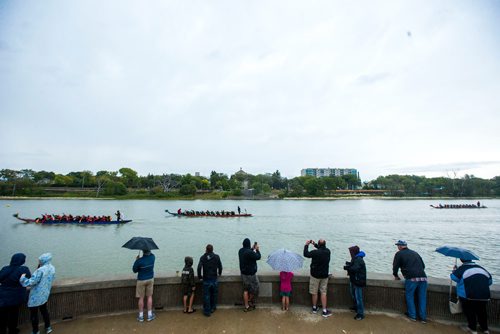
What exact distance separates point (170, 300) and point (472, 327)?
686cm

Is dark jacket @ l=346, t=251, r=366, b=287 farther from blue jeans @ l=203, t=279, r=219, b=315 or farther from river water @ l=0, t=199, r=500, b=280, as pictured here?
river water @ l=0, t=199, r=500, b=280

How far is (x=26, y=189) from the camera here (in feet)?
426

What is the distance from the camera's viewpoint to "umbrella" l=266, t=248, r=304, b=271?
6.68 metres

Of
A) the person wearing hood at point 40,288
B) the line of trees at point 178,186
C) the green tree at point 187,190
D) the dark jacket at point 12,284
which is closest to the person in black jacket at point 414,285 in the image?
the person wearing hood at point 40,288

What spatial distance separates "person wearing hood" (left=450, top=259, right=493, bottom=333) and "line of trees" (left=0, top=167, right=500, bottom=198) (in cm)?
12708

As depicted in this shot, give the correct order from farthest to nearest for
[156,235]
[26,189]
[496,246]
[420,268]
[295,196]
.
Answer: [295,196], [26,189], [156,235], [496,246], [420,268]

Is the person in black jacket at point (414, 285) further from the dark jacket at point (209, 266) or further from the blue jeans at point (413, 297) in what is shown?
the dark jacket at point (209, 266)

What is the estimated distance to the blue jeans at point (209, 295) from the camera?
670 cm

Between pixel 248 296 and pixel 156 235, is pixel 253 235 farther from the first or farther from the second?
pixel 248 296

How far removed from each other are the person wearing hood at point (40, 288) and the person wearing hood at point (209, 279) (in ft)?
10.3

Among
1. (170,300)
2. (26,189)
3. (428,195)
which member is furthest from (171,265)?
(428,195)

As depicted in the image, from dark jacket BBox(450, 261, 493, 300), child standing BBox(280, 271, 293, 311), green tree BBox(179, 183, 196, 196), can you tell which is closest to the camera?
dark jacket BBox(450, 261, 493, 300)

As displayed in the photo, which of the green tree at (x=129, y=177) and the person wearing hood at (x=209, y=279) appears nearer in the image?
the person wearing hood at (x=209, y=279)

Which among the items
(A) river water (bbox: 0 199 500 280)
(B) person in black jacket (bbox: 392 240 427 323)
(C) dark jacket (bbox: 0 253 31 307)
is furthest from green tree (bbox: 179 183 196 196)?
(B) person in black jacket (bbox: 392 240 427 323)
